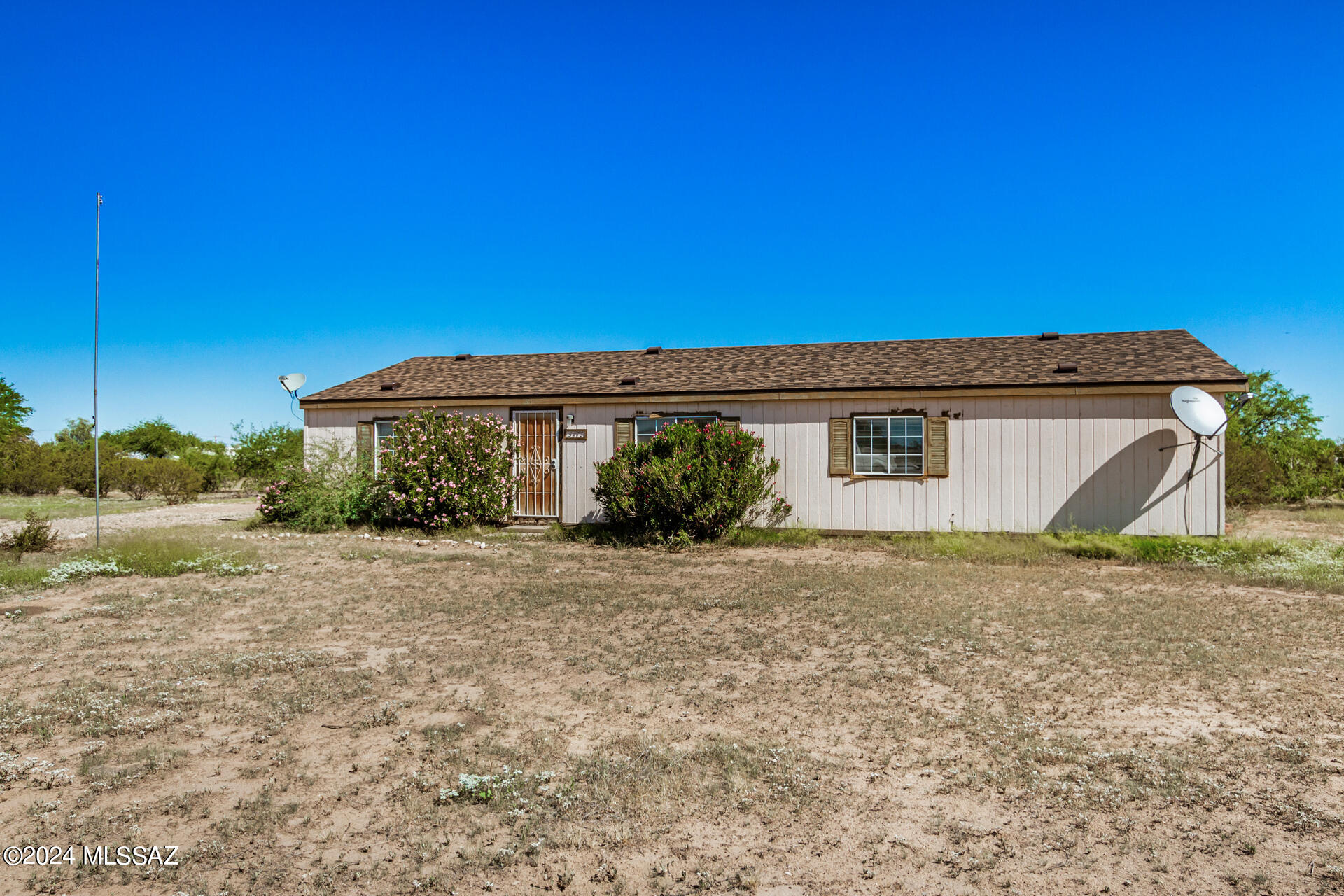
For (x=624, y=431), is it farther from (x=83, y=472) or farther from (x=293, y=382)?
(x=83, y=472)

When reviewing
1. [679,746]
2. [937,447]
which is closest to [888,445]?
[937,447]

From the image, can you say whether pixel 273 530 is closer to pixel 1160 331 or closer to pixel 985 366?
pixel 985 366

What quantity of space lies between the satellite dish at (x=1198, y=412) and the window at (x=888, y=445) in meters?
3.38

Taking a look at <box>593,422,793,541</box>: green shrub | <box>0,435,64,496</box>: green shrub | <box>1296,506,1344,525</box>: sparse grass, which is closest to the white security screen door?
<box>593,422,793,541</box>: green shrub

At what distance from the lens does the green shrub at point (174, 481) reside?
2095 cm

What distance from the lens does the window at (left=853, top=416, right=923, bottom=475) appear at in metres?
11.9

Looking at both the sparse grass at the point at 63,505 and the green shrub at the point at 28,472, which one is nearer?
the sparse grass at the point at 63,505

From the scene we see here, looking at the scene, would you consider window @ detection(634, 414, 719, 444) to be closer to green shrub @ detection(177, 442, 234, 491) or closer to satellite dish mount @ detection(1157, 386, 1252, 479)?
satellite dish mount @ detection(1157, 386, 1252, 479)

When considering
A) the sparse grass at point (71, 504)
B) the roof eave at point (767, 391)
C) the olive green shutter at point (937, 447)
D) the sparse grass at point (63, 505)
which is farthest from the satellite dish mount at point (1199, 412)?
the sparse grass at point (71, 504)

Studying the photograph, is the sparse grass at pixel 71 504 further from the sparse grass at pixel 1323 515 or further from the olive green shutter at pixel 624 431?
the sparse grass at pixel 1323 515

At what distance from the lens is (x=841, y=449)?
12.1 metres

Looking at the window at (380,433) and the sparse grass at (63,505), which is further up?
the window at (380,433)

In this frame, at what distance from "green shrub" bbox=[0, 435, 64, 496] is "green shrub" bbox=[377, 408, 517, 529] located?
1530 cm

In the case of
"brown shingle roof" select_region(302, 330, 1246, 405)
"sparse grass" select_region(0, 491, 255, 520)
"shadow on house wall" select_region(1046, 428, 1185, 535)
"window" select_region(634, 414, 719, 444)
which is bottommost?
"sparse grass" select_region(0, 491, 255, 520)
